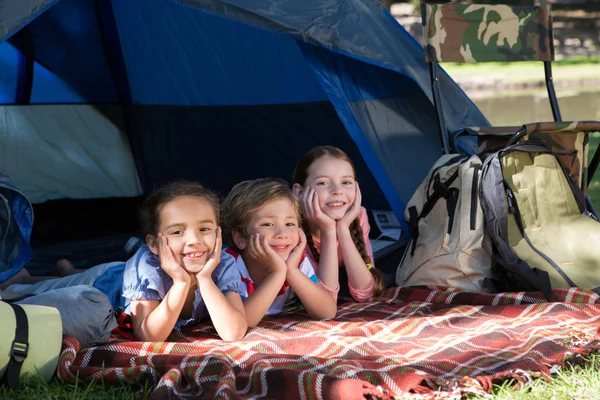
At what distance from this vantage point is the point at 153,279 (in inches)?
97.9

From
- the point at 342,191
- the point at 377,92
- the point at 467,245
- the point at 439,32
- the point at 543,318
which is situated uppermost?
the point at 439,32

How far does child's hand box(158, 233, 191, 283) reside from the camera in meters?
2.39

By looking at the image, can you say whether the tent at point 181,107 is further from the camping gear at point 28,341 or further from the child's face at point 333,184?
the camping gear at point 28,341

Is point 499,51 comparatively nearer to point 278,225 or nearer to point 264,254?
point 278,225

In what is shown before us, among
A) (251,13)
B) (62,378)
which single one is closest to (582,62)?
(251,13)

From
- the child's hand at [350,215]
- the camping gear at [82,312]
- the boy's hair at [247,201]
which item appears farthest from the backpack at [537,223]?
the camping gear at [82,312]

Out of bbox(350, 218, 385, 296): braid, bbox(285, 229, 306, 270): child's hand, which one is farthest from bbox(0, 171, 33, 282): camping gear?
bbox(350, 218, 385, 296): braid

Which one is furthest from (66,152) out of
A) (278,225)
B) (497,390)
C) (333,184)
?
(497,390)

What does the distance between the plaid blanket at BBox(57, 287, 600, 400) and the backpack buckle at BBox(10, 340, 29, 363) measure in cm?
12

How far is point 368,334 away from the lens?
8.48ft

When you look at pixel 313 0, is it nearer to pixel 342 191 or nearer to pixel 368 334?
pixel 342 191

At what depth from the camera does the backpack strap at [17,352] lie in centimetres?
212

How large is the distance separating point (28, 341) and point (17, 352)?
0.13ft

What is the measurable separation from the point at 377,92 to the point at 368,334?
139 cm
